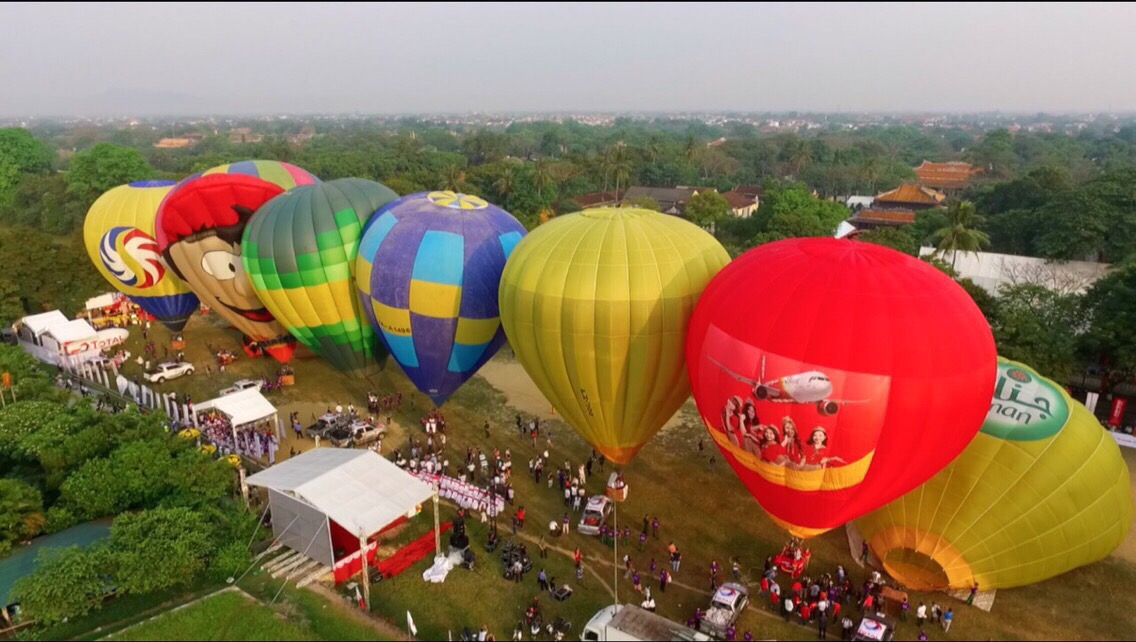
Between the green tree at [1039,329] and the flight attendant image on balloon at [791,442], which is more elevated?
the flight attendant image on balloon at [791,442]

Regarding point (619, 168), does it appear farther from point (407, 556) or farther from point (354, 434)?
point (407, 556)

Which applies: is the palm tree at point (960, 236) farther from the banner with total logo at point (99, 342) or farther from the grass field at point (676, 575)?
the banner with total logo at point (99, 342)

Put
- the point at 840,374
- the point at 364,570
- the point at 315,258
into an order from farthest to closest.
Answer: the point at 315,258, the point at 364,570, the point at 840,374

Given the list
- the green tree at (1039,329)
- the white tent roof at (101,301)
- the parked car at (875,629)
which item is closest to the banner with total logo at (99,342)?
the white tent roof at (101,301)

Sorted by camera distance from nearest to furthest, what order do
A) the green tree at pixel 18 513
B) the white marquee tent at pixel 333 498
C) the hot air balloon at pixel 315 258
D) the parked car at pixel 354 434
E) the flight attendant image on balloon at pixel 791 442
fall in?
the flight attendant image on balloon at pixel 791 442, the green tree at pixel 18 513, the white marquee tent at pixel 333 498, the hot air balloon at pixel 315 258, the parked car at pixel 354 434

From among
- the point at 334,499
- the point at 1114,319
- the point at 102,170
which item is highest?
the point at 102,170

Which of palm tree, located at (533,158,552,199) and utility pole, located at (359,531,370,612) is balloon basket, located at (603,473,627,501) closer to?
utility pole, located at (359,531,370,612)

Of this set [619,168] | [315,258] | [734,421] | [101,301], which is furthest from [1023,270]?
[101,301]
